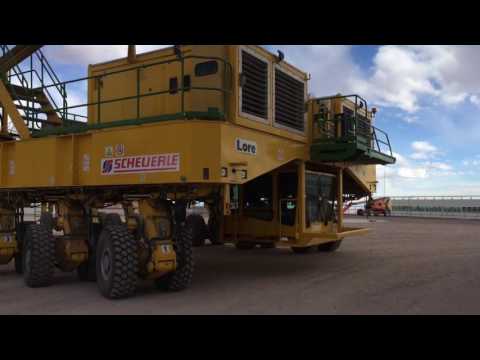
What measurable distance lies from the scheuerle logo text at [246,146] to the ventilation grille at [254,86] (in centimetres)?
57

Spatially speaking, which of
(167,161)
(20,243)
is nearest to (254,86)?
(167,161)

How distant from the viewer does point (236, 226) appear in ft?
35.7

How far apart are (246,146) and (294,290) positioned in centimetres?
259

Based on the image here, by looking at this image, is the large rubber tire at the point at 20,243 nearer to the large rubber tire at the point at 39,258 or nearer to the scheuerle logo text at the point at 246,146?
the large rubber tire at the point at 39,258

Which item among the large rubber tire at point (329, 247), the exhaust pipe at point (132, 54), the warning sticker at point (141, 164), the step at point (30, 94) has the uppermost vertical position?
the exhaust pipe at point (132, 54)

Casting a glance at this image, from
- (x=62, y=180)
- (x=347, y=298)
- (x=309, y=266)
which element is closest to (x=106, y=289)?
(x=62, y=180)

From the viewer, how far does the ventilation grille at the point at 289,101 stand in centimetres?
909

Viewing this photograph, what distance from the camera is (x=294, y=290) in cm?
812

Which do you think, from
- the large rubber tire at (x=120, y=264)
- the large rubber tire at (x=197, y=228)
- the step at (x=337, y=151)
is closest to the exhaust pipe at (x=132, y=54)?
the large rubber tire at (x=120, y=264)

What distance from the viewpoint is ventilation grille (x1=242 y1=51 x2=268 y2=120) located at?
26.5ft

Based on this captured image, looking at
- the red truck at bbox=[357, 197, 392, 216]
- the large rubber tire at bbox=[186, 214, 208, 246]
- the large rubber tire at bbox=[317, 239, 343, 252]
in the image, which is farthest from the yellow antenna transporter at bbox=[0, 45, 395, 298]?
the red truck at bbox=[357, 197, 392, 216]

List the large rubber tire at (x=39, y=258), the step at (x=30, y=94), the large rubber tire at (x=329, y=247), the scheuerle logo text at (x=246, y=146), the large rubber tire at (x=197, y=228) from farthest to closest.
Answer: the large rubber tire at (x=329, y=247) < the large rubber tire at (x=197, y=228) < the step at (x=30, y=94) < the large rubber tire at (x=39, y=258) < the scheuerle logo text at (x=246, y=146)

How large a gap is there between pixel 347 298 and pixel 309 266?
12.1 ft
